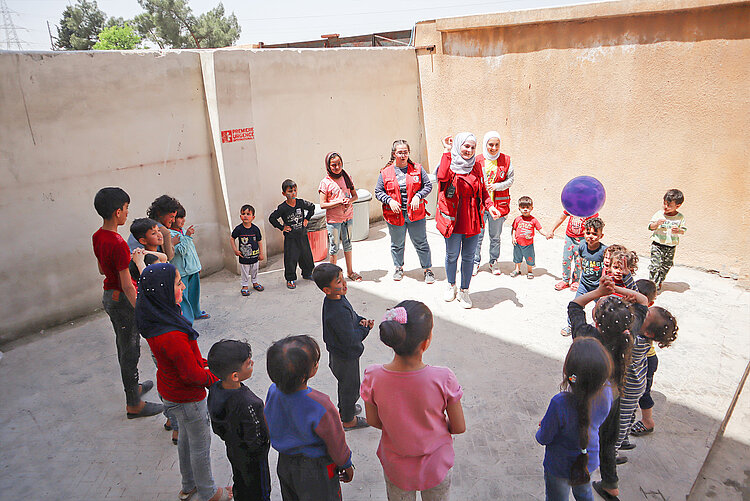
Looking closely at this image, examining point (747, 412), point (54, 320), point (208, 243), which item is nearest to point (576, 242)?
→ point (747, 412)

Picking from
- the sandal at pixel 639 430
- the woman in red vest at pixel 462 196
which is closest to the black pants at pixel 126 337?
the woman in red vest at pixel 462 196

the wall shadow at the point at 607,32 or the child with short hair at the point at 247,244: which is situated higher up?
the wall shadow at the point at 607,32

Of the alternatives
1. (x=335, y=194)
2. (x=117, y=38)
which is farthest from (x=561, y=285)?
(x=117, y=38)

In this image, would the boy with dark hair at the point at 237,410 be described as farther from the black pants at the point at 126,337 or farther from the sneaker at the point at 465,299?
the sneaker at the point at 465,299

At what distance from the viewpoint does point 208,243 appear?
21.8ft

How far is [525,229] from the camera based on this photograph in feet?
19.9

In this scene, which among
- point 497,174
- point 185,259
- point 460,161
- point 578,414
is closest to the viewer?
point 578,414

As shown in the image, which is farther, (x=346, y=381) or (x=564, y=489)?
(x=346, y=381)

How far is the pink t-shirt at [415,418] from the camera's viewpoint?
222 centimetres

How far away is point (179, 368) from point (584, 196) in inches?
144

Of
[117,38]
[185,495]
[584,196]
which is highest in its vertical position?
[117,38]

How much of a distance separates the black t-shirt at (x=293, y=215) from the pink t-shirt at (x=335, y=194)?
0.27 m

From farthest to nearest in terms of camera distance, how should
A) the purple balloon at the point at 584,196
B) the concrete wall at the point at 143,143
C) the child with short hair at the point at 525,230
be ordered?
the child with short hair at the point at 525,230
the concrete wall at the point at 143,143
the purple balloon at the point at 584,196

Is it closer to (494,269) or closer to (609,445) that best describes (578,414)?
(609,445)
